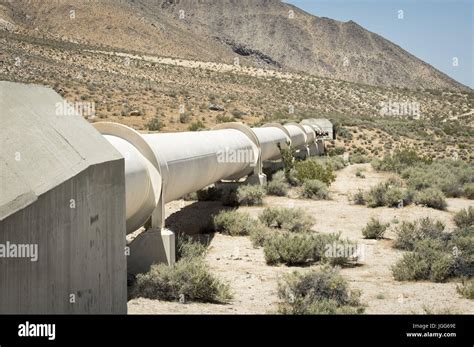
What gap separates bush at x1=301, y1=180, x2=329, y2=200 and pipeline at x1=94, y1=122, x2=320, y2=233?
2.34m

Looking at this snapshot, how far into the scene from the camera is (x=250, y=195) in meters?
16.2

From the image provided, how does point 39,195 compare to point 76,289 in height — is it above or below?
above

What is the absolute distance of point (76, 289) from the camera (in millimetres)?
4688

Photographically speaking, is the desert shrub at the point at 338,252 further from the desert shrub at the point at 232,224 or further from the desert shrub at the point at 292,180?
the desert shrub at the point at 292,180

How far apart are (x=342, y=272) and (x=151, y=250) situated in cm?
309

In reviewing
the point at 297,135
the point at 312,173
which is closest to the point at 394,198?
the point at 312,173

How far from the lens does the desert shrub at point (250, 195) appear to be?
16.1m

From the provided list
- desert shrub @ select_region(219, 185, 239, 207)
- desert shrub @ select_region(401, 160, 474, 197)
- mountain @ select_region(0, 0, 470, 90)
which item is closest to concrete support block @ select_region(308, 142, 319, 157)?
desert shrub @ select_region(401, 160, 474, 197)

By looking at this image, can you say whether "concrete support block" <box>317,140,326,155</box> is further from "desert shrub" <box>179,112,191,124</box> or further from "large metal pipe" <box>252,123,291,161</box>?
"large metal pipe" <box>252,123,291,161</box>

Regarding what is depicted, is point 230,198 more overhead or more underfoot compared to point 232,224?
more overhead

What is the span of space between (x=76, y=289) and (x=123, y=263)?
108 cm

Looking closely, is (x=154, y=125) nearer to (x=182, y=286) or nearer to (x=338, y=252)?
(x=338, y=252)
